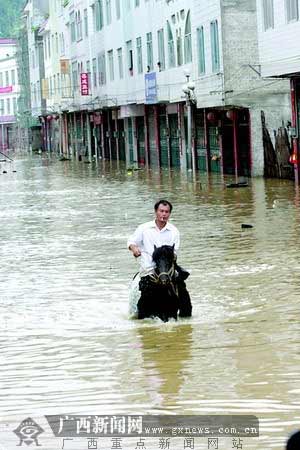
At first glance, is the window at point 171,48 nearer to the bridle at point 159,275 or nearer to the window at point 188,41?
the window at point 188,41

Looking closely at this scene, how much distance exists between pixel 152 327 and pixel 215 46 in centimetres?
2843

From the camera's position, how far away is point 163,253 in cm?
1185

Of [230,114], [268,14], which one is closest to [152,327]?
[268,14]

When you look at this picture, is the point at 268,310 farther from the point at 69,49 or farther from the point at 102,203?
the point at 69,49

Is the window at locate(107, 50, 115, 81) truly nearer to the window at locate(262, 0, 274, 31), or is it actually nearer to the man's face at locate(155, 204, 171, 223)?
the window at locate(262, 0, 274, 31)

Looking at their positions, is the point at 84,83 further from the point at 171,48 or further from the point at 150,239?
the point at 150,239

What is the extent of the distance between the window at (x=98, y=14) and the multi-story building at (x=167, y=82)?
0.25 ft

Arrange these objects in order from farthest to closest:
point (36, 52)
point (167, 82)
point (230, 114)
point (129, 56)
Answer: point (36, 52)
point (129, 56)
point (167, 82)
point (230, 114)

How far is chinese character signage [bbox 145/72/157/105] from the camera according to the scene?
164 feet

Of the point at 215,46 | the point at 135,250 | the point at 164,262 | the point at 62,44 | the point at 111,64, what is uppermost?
the point at 62,44

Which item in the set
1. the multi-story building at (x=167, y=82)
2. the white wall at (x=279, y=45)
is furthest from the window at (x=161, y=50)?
the white wall at (x=279, y=45)

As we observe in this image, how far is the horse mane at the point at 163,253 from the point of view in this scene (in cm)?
1185

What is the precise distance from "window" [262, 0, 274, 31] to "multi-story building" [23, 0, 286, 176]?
3.18 m

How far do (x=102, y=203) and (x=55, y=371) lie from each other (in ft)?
73.1
